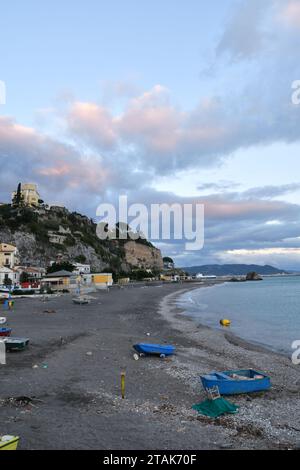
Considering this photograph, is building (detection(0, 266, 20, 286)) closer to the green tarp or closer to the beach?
the beach

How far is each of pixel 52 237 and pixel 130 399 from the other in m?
120

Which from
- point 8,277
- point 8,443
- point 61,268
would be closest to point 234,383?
point 8,443

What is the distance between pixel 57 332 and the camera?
94.0 feet

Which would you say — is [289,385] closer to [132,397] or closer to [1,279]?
[132,397]

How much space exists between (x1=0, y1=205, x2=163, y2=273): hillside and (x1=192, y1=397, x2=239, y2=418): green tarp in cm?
10376

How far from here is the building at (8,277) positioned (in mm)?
78075

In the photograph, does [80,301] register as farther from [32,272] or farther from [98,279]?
[98,279]

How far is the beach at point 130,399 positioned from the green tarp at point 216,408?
31 cm

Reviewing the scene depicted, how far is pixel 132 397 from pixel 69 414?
2.81 metres

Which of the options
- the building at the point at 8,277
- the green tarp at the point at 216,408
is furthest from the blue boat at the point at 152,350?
the building at the point at 8,277

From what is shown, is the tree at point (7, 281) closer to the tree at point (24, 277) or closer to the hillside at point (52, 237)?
the tree at point (24, 277)

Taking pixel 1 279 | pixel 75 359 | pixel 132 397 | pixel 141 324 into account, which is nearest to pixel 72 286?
pixel 1 279

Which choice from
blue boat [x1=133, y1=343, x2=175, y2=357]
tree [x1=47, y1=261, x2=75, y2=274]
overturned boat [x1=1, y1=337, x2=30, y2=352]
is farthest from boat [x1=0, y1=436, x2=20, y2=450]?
tree [x1=47, y1=261, x2=75, y2=274]

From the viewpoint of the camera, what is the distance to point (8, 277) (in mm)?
80250
